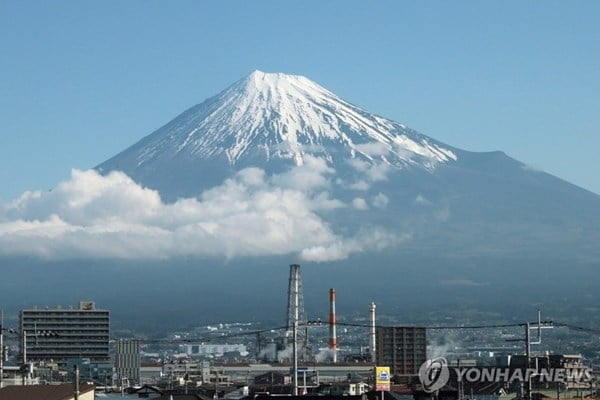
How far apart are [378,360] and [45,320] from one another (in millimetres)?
34480

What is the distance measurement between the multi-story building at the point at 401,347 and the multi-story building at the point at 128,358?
940 inches

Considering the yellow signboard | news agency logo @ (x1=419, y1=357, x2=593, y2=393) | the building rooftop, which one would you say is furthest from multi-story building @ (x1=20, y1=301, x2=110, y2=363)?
the building rooftop

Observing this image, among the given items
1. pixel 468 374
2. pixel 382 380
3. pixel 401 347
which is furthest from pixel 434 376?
pixel 401 347

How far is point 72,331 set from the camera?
165125mm

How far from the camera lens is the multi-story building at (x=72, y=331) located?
163 metres

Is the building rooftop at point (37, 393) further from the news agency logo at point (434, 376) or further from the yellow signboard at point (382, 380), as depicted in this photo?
the news agency logo at point (434, 376)

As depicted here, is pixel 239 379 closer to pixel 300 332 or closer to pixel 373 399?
pixel 300 332

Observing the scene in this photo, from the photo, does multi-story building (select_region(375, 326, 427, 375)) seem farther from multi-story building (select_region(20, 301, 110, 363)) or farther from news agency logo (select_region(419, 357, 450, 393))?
news agency logo (select_region(419, 357, 450, 393))

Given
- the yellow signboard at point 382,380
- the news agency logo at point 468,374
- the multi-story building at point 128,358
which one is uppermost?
the yellow signboard at point 382,380

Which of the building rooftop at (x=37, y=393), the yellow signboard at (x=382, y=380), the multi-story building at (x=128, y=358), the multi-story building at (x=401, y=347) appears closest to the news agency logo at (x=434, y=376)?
the yellow signboard at (x=382, y=380)

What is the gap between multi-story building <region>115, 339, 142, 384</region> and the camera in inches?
5722

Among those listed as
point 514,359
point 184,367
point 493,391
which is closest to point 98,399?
point 493,391

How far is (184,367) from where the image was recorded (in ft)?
474

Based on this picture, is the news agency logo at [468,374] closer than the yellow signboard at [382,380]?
No
